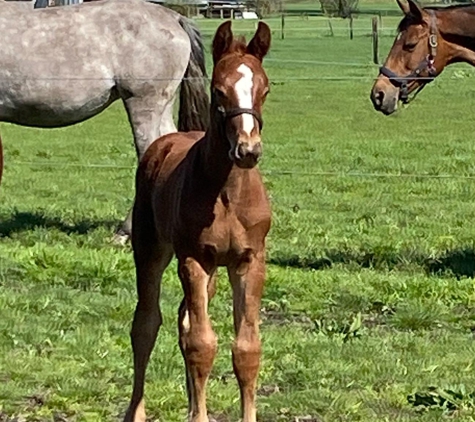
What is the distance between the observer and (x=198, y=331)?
4625 millimetres

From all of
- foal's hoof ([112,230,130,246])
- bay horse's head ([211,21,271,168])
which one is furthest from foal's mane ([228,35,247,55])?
foal's hoof ([112,230,130,246])

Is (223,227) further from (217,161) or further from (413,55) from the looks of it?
(413,55)

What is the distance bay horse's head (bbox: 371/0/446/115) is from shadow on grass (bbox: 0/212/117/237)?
9.61 ft

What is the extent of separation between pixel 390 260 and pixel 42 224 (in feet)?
10.8

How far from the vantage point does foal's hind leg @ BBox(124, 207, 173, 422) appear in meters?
5.27

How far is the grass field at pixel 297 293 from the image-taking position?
5.65 meters

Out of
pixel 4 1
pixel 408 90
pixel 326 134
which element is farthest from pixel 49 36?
pixel 326 134

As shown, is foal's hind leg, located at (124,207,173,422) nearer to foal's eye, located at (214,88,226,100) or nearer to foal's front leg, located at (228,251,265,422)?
foal's front leg, located at (228,251,265,422)

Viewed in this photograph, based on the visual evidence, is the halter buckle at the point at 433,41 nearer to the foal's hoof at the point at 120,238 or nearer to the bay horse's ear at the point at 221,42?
the foal's hoof at the point at 120,238

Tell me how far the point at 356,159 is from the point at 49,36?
5965mm

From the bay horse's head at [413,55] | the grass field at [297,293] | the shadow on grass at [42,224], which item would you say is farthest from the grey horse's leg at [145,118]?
the bay horse's head at [413,55]

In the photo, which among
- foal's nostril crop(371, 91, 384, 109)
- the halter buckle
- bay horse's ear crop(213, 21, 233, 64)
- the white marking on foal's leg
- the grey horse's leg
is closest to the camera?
the white marking on foal's leg

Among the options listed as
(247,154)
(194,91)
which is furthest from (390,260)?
(247,154)

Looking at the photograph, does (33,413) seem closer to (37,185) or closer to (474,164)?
(37,185)
